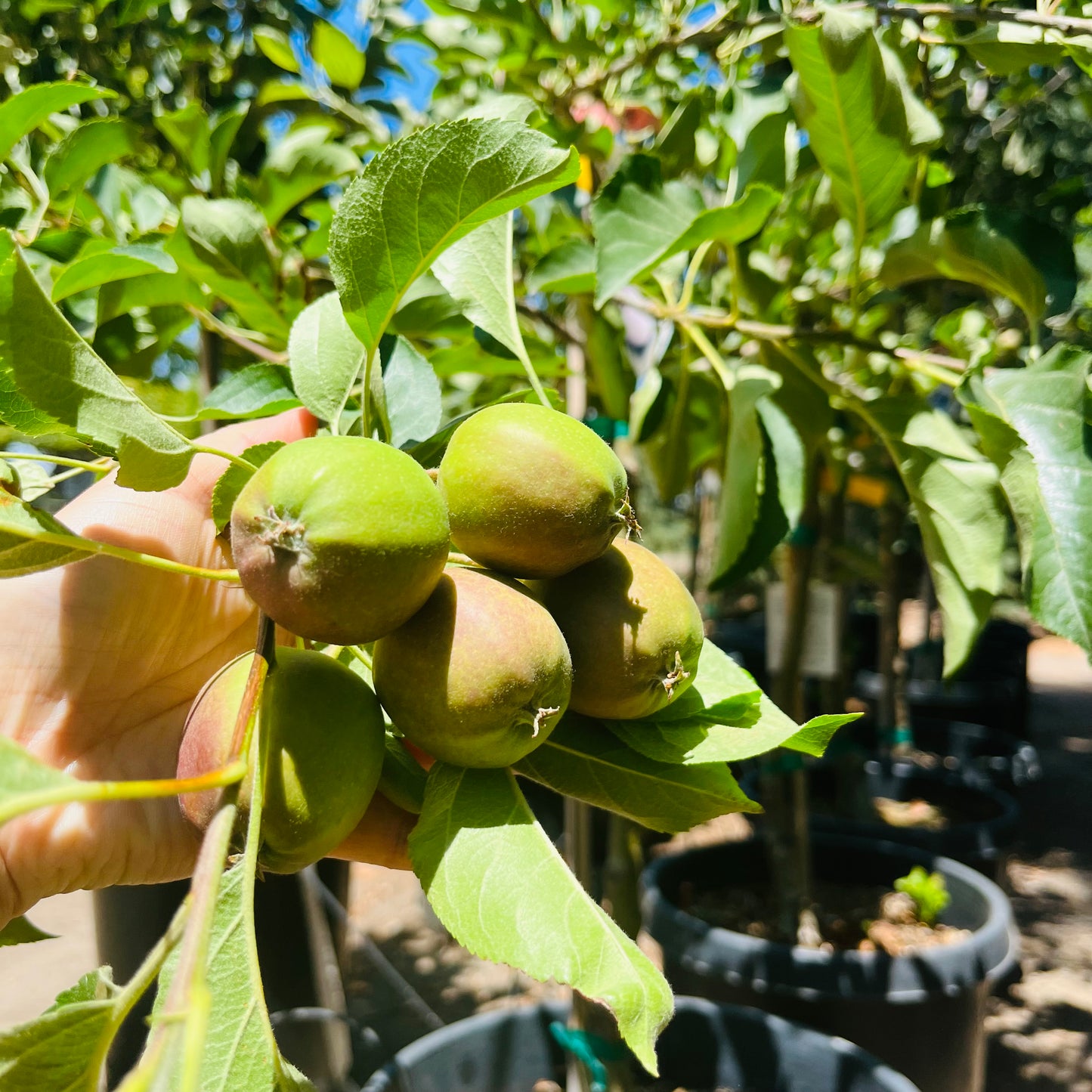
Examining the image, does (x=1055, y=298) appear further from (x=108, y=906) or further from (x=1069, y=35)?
(x=108, y=906)

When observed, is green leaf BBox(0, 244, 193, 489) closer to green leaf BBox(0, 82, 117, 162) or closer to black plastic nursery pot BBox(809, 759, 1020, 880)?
green leaf BBox(0, 82, 117, 162)

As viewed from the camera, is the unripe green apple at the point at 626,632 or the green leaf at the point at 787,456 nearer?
the unripe green apple at the point at 626,632

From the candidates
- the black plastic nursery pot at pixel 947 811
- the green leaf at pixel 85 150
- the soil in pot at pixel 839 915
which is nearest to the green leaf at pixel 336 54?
the green leaf at pixel 85 150

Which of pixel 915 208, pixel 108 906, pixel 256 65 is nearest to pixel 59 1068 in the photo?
pixel 915 208

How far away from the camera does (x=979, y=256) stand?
976 mm

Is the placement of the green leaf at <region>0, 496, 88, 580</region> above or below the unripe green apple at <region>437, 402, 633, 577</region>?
below

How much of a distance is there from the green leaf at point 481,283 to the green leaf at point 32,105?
0.48 m

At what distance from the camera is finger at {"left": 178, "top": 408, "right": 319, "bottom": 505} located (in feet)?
2.77

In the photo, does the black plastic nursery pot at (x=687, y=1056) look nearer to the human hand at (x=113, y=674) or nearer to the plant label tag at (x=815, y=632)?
the plant label tag at (x=815, y=632)

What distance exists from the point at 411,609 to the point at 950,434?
0.72 metres

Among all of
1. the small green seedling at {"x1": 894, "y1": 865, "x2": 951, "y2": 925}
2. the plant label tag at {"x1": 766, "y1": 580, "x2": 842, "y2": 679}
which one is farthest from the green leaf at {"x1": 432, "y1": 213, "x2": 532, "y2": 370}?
the small green seedling at {"x1": 894, "y1": 865, "x2": 951, "y2": 925}

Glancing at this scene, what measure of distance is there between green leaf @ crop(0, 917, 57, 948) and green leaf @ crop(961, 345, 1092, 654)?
0.89m

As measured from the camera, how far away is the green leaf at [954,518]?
90 centimetres

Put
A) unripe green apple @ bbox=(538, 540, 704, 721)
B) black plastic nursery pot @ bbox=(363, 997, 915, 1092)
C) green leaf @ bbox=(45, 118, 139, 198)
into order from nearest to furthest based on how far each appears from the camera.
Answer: unripe green apple @ bbox=(538, 540, 704, 721)
green leaf @ bbox=(45, 118, 139, 198)
black plastic nursery pot @ bbox=(363, 997, 915, 1092)
